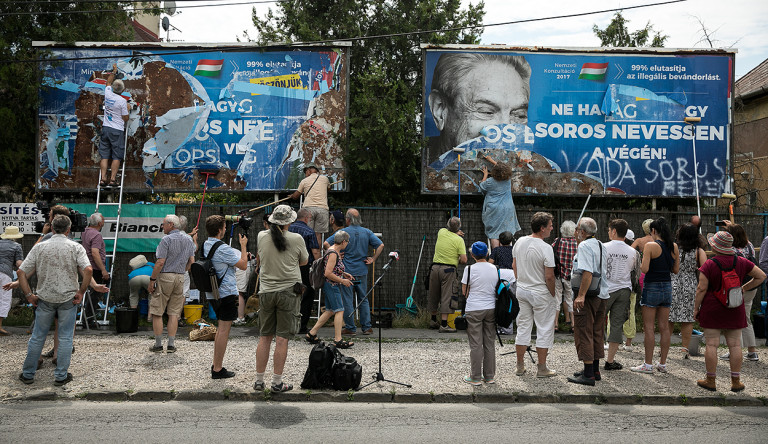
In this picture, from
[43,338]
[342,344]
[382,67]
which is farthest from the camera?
[382,67]

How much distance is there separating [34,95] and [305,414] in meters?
10.7

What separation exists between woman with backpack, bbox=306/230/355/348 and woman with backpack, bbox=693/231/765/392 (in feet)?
15.5

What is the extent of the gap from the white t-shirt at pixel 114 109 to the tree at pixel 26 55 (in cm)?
173

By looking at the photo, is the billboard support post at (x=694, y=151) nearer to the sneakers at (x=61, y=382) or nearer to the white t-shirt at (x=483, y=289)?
the white t-shirt at (x=483, y=289)

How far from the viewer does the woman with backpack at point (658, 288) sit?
27.2ft

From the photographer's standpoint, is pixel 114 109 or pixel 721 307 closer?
pixel 721 307

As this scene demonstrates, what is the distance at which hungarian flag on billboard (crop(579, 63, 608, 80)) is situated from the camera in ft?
45.9

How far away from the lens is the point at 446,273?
11.5 metres

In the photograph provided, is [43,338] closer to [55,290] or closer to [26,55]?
[55,290]

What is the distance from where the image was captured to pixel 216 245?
26.0 feet

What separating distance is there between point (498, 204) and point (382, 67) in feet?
17.5

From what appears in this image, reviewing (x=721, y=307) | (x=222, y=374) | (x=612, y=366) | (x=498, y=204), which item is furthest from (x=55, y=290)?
(x=498, y=204)

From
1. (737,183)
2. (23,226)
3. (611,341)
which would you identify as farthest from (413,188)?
(737,183)

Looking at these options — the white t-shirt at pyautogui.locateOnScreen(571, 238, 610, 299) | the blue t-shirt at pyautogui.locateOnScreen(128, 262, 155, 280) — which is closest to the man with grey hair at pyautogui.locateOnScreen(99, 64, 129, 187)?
the blue t-shirt at pyautogui.locateOnScreen(128, 262, 155, 280)
